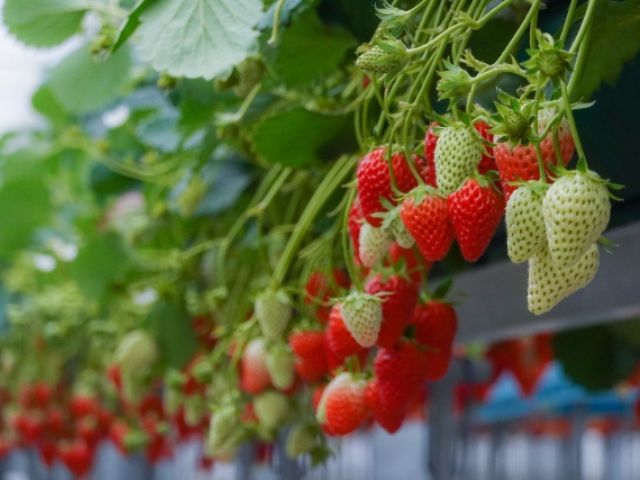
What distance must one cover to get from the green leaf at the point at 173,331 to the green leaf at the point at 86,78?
0.35 metres

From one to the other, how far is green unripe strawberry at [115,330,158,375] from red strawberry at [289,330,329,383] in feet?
2.28

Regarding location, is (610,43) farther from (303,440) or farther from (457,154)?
(303,440)

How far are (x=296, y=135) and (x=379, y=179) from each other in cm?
30

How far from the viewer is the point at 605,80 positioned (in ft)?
2.84

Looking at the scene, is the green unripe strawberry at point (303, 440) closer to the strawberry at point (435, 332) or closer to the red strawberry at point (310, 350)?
the red strawberry at point (310, 350)

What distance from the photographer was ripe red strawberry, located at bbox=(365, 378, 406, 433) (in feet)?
3.09

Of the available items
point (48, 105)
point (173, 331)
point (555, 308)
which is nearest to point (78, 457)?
point (48, 105)

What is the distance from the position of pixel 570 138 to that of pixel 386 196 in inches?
7.3

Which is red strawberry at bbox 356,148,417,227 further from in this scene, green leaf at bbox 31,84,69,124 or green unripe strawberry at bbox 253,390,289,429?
green leaf at bbox 31,84,69,124

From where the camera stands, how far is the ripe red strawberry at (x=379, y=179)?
0.81 metres

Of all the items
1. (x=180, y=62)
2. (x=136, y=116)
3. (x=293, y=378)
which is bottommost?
(x=136, y=116)

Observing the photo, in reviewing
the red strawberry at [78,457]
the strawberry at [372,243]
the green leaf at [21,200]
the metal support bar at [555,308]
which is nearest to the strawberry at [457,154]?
the strawberry at [372,243]

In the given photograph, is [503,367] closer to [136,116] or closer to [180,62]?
[136,116]

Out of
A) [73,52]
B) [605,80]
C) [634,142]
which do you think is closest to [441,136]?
[605,80]
